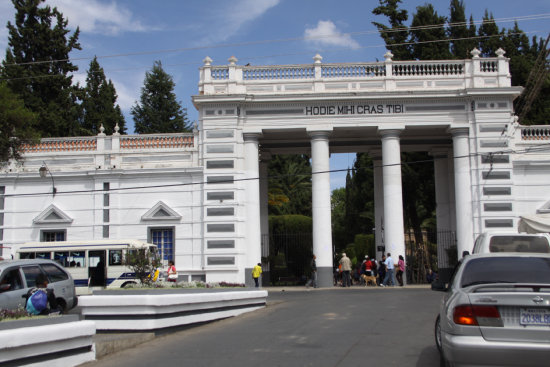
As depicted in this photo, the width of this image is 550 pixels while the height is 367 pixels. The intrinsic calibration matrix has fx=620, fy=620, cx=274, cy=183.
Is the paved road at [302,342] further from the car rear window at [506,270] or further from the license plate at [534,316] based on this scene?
the license plate at [534,316]

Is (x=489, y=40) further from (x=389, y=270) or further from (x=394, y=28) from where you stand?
(x=389, y=270)

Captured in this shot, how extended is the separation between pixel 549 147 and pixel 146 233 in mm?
20128

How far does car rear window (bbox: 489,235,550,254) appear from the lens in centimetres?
1381

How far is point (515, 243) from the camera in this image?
45.7ft

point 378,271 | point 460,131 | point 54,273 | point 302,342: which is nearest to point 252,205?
point 378,271

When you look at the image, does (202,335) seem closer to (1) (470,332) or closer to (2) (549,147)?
(1) (470,332)

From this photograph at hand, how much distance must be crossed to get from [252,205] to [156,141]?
19.5 feet

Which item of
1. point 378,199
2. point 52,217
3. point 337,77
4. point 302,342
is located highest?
point 337,77

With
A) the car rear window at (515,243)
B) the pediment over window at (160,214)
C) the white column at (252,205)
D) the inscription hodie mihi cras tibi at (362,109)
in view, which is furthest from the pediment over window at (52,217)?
the car rear window at (515,243)

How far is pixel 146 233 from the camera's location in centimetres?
3044

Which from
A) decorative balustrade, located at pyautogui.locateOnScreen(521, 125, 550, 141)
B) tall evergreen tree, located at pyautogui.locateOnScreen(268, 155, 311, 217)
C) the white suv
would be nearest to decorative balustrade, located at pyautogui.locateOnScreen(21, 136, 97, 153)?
the white suv

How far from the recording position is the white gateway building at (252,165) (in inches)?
1169

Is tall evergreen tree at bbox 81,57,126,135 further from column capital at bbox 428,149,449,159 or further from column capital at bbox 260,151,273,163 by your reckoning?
column capital at bbox 428,149,449,159

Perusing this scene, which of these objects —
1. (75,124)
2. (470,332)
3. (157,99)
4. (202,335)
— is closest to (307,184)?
(157,99)
